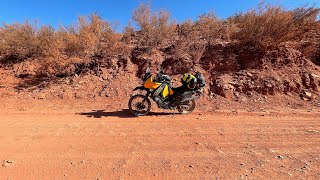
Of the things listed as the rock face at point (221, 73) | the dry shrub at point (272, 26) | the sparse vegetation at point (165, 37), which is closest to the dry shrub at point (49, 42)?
the sparse vegetation at point (165, 37)

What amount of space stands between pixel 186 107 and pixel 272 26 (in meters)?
5.77

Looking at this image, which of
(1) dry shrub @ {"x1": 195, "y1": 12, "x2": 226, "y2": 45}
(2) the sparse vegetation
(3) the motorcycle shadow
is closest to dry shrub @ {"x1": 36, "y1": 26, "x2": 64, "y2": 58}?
(2) the sparse vegetation

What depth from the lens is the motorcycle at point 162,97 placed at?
6473mm

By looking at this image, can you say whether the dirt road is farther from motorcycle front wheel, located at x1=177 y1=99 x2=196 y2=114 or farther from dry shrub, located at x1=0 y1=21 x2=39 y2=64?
dry shrub, located at x1=0 y1=21 x2=39 y2=64

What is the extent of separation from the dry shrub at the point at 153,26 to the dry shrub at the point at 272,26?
10.4ft

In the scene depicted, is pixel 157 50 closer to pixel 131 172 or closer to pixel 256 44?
pixel 256 44

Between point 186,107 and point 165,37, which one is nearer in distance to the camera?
point 186,107

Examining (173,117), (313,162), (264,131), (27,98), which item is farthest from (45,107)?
(313,162)

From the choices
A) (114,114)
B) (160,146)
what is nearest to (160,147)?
(160,146)

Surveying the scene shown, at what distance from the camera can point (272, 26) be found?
9516 mm

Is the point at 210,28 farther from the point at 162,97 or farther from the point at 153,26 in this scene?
the point at 162,97

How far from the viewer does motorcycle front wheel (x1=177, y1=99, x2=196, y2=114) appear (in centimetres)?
662

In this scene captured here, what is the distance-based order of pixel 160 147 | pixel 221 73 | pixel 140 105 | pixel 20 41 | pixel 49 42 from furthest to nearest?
1. pixel 20 41
2. pixel 49 42
3. pixel 221 73
4. pixel 140 105
5. pixel 160 147

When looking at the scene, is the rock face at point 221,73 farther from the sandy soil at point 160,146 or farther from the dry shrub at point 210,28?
the sandy soil at point 160,146
